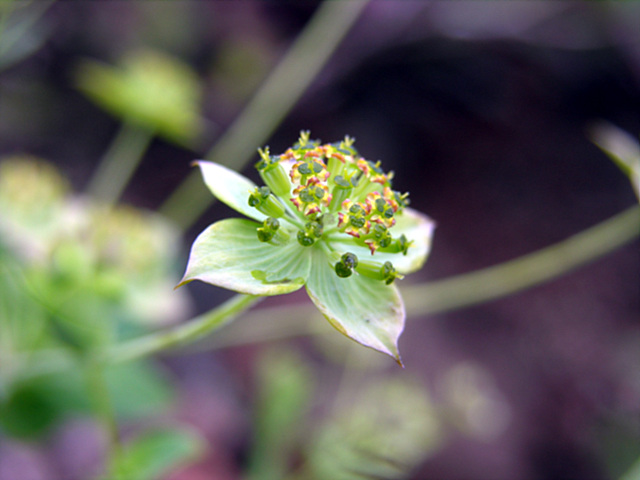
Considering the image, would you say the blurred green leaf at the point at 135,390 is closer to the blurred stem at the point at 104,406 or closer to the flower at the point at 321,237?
the blurred stem at the point at 104,406

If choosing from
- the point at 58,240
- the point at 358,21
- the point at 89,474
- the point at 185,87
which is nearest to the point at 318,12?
the point at 358,21

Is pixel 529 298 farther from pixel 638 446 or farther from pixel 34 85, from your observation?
pixel 34 85

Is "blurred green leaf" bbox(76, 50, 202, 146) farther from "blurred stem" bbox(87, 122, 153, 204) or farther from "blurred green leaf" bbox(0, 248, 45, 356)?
"blurred green leaf" bbox(0, 248, 45, 356)

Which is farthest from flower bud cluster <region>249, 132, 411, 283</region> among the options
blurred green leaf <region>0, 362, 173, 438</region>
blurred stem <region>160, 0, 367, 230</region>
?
blurred stem <region>160, 0, 367, 230</region>

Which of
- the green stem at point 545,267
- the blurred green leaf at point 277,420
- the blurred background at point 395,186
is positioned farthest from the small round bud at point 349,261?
the blurred green leaf at point 277,420

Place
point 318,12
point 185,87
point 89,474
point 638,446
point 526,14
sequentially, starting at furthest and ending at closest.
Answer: point 526,14 < point 318,12 < point 638,446 < point 185,87 < point 89,474

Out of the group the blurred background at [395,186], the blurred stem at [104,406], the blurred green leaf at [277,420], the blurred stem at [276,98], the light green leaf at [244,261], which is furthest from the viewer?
the blurred stem at [276,98]

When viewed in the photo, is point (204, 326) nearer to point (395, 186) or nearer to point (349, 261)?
point (349, 261)
